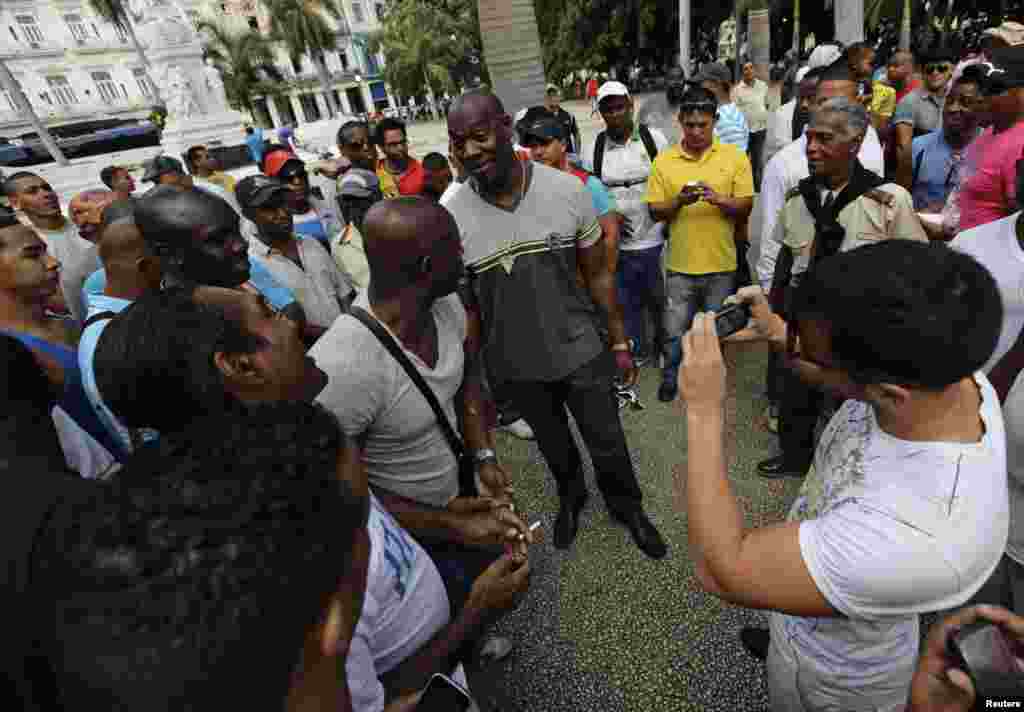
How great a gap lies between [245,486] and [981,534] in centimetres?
129

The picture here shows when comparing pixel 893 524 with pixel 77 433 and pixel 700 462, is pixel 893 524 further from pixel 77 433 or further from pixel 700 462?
pixel 77 433

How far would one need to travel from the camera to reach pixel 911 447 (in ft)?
3.44

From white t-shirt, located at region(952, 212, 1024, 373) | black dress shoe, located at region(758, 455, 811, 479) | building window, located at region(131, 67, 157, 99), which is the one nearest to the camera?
white t-shirt, located at region(952, 212, 1024, 373)

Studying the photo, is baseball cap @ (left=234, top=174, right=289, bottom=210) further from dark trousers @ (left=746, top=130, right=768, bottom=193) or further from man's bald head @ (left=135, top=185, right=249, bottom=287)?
dark trousers @ (left=746, top=130, right=768, bottom=193)

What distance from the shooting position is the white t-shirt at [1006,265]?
177cm

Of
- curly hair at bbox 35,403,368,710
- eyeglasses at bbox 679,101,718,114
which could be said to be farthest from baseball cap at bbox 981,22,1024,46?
curly hair at bbox 35,403,368,710

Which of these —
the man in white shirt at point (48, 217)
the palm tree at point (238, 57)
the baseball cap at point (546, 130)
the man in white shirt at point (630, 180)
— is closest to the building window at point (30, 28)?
the palm tree at point (238, 57)

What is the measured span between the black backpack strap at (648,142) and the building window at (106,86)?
5272 centimetres

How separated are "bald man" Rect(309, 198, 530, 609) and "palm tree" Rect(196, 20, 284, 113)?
1578 inches

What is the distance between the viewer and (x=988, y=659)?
99 cm

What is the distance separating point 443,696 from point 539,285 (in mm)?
1554

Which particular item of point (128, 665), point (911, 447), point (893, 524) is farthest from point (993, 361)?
point (128, 665)

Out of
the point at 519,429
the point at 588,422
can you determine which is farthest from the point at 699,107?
the point at 519,429

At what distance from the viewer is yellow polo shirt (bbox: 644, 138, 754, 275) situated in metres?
3.32
